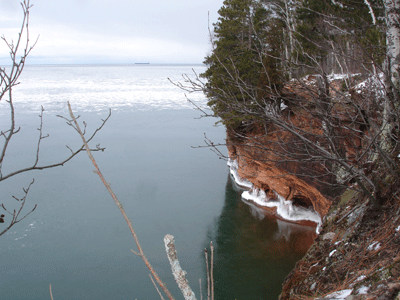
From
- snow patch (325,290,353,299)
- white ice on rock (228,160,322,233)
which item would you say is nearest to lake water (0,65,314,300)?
white ice on rock (228,160,322,233)

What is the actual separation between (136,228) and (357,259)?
17542 millimetres

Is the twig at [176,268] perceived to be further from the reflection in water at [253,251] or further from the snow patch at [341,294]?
the reflection in water at [253,251]

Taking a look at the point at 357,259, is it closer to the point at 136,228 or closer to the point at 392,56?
the point at 392,56

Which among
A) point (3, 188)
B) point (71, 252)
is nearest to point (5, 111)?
point (3, 188)

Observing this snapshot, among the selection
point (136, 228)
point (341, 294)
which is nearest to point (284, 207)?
point (136, 228)

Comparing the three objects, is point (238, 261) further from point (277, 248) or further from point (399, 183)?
point (399, 183)

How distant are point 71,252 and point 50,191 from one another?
7.89 metres

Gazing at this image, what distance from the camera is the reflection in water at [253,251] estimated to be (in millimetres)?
14453

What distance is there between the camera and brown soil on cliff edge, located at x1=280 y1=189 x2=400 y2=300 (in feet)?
8.36

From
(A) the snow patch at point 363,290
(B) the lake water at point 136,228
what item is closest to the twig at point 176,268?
(A) the snow patch at point 363,290

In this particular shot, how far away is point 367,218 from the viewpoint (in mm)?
3820

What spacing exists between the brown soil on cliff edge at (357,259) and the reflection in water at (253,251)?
1082cm

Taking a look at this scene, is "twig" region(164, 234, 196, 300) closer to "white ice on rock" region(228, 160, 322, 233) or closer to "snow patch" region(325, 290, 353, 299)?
"snow patch" region(325, 290, 353, 299)

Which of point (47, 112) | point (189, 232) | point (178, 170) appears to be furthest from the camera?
point (47, 112)
